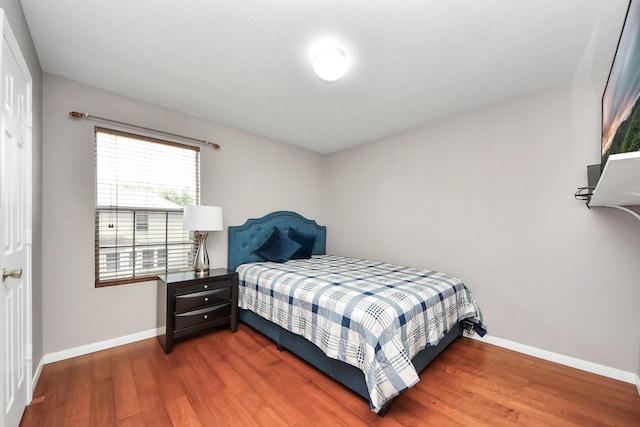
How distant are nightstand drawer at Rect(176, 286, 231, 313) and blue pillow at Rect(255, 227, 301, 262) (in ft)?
2.38

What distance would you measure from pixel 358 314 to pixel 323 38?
6.23 ft

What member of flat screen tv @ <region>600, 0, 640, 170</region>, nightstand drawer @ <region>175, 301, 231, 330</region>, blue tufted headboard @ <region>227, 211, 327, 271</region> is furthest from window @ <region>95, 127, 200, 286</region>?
flat screen tv @ <region>600, 0, 640, 170</region>

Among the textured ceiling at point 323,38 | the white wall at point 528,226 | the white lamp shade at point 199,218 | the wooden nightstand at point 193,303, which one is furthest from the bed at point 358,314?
the textured ceiling at point 323,38

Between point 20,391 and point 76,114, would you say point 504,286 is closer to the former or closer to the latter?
point 20,391

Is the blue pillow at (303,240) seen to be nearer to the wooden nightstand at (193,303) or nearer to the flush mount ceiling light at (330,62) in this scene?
the wooden nightstand at (193,303)

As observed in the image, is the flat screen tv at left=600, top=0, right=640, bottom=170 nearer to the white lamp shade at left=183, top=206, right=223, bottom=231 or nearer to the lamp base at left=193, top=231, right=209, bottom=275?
the white lamp shade at left=183, top=206, right=223, bottom=231

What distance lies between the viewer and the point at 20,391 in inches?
61.1

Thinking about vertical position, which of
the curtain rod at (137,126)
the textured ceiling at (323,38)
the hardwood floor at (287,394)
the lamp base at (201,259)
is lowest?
the hardwood floor at (287,394)

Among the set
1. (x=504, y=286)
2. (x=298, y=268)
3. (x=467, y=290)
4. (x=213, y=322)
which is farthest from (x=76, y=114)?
(x=504, y=286)

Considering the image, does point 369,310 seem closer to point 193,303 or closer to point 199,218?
point 193,303

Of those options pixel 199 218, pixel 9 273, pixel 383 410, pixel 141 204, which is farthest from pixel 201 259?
pixel 383 410

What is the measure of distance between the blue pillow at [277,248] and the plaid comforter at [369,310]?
42 centimetres

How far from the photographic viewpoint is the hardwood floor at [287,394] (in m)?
1.60

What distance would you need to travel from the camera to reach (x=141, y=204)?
2.69 m
